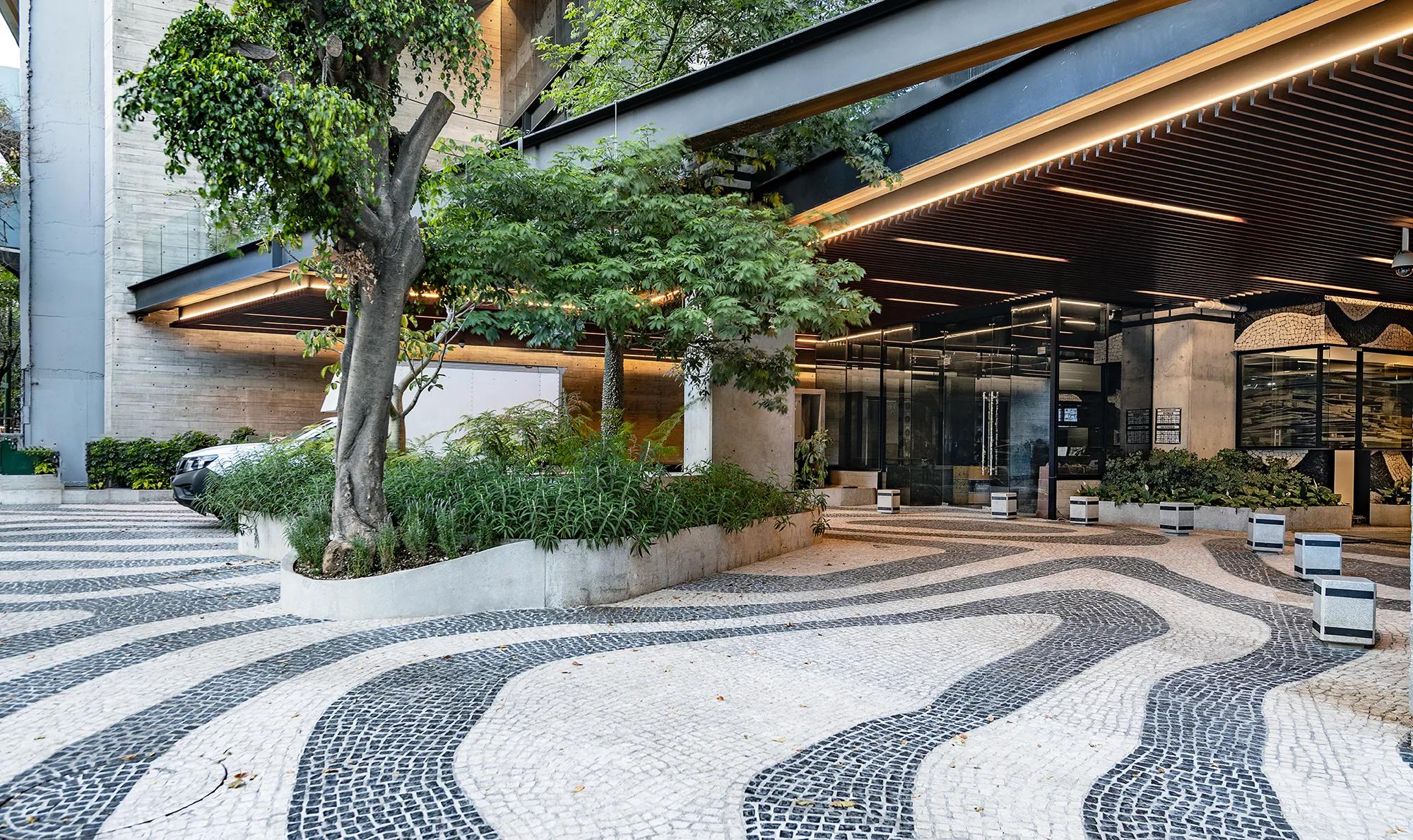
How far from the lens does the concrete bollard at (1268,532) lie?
10281mm

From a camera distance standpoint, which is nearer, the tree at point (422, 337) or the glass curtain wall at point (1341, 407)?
the tree at point (422, 337)

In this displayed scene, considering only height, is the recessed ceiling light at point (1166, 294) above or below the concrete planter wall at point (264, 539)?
above

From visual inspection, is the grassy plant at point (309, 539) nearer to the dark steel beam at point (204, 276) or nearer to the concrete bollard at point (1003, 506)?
the dark steel beam at point (204, 276)

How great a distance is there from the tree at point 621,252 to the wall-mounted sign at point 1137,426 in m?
9.14

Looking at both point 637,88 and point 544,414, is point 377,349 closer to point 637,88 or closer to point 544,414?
point 544,414

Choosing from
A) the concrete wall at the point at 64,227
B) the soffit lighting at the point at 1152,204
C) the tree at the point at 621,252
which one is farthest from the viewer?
the concrete wall at the point at 64,227

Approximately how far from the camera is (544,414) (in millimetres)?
8852

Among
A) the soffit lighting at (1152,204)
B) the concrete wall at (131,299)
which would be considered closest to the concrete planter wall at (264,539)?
the soffit lighting at (1152,204)

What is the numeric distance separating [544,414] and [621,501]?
2.22 meters

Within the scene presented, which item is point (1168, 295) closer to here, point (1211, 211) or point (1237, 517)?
point (1237, 517)

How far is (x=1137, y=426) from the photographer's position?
14.9 metres

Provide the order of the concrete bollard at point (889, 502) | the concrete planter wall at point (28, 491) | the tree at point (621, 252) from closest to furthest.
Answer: the tree at point (621, 252) → the concrete planter wall at point (28, 491) → the concrete bollard at point (889, 502)

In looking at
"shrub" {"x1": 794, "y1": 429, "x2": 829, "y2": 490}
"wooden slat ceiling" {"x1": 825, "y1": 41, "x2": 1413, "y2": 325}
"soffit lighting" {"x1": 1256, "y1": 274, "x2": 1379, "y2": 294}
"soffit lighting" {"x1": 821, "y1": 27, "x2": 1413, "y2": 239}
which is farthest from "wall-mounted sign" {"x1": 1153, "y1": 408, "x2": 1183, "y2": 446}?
"soffit lighting" {"x1": 821, "y1": 27, "x2": 1413, "y2": 239}

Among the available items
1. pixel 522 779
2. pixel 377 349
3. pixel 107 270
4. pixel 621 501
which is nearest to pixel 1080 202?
pixel 621 501
